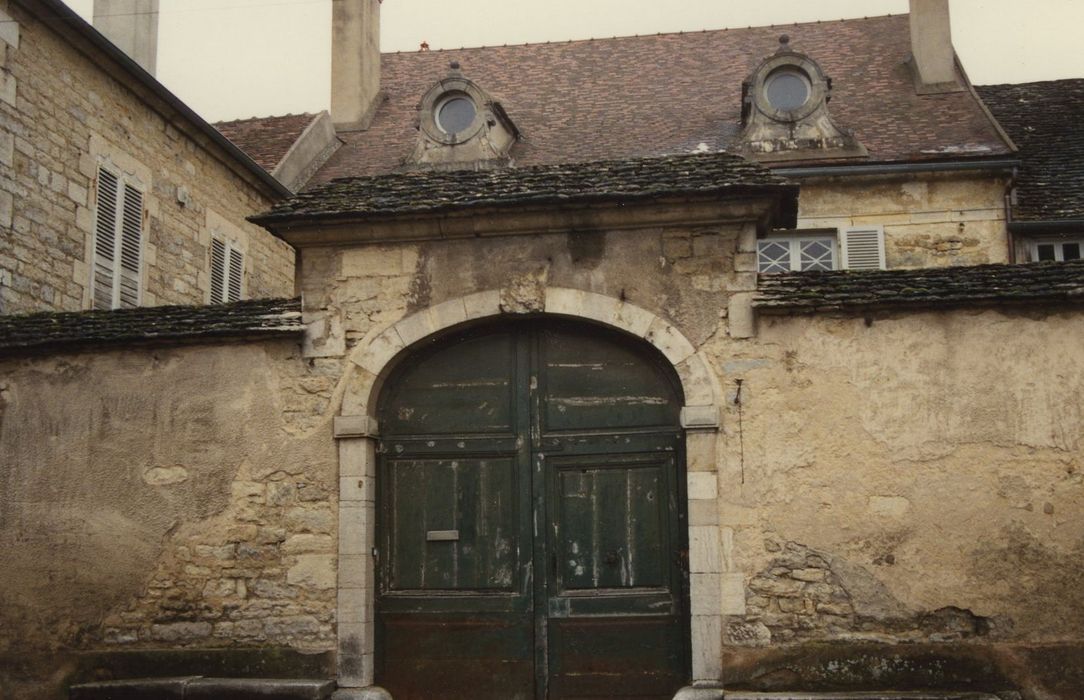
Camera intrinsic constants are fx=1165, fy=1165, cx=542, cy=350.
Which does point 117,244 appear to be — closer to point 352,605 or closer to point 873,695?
point 352,605

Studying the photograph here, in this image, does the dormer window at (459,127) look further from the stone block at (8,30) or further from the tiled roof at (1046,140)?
the tiled roof at (1046,140)

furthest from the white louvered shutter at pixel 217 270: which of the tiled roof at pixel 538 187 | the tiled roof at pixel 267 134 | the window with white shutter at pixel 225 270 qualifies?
the tiled roof at pixel 538 187

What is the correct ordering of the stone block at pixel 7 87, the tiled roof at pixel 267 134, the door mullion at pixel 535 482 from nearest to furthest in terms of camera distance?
the door mullion at pixel 535 482
the stone block at pixel 7 87
the tiled roof at pixel 267 134

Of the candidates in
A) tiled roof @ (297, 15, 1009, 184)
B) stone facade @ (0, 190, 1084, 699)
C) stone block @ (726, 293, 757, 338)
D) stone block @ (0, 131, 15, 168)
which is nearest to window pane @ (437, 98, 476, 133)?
tiled roof @ (297, 15, 1009, 184)

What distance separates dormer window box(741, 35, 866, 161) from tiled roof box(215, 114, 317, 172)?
5867 mm

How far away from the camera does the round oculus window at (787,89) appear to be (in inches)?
535

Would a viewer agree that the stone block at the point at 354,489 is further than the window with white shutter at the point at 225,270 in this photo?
No

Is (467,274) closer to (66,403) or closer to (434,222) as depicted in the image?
(434,222)

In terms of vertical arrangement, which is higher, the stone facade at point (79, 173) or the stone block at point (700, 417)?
the stone facade at point (79, 173)

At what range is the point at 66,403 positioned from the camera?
759cm

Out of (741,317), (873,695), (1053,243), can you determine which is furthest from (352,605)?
(1053,243)

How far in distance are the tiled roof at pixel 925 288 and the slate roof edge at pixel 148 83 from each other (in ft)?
23.0

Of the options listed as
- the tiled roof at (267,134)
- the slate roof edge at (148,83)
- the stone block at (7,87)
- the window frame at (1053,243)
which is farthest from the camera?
the tiled roof at (267,134)

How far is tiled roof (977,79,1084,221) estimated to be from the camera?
13.0m
